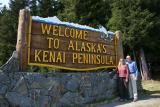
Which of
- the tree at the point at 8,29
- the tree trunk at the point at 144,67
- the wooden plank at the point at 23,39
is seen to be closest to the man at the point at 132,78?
the wooden plank at the point at 23,39

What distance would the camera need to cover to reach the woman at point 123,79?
1382 centimetres

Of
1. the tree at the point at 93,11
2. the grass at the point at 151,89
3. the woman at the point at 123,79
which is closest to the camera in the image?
the woman at the point at 123,79

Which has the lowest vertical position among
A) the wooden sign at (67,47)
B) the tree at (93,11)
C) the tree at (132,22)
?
the wooden sign at (67,47)

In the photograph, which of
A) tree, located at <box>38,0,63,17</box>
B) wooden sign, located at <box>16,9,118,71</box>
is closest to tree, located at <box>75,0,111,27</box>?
tree, located at <box>38,0,63,17</box>

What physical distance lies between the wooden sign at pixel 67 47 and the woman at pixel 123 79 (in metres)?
0.78

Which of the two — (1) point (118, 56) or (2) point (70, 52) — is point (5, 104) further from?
(1) point (118, 56)

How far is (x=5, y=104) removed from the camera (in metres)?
10.1

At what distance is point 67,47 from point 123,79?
2.89m

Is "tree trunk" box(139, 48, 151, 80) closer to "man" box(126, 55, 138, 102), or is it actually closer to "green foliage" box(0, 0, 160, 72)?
"green foliage" box(0, 0, 160, 72)

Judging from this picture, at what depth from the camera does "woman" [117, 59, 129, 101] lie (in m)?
13.8

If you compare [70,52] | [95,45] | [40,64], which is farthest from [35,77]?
[95,45]

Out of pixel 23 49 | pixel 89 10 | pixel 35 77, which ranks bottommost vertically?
pixel 35 77

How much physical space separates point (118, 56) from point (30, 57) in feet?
17.0

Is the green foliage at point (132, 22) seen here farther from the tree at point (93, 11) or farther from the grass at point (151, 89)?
the grass at point (151, 89)
